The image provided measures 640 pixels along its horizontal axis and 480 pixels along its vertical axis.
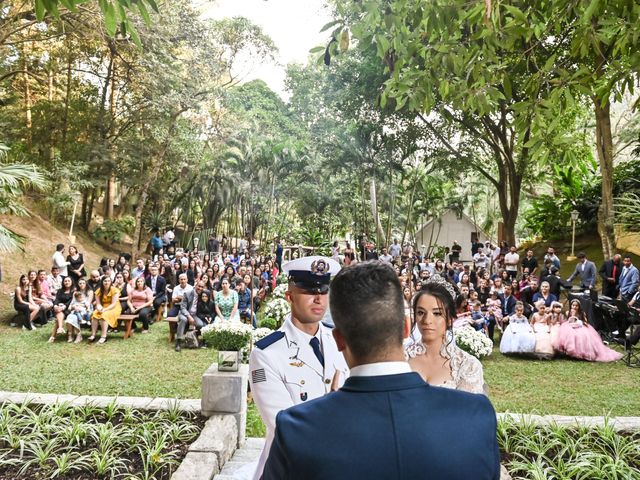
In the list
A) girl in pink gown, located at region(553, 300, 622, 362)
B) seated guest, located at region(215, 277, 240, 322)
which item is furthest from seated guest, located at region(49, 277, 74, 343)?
girl in pink gown, located at region(553, 300, 622, 362)

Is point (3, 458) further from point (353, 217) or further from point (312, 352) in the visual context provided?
point (353, 217)

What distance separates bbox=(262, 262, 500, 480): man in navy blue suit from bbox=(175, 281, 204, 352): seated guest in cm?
944

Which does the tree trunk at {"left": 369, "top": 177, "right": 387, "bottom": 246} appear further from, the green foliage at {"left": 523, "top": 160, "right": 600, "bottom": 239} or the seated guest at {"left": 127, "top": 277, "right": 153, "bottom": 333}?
the seated guest at {"left": 127, "top": 277, "right": 153, "bottom": 333}

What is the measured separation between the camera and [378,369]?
4.42 feet

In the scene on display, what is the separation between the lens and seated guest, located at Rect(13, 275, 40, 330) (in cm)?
1161

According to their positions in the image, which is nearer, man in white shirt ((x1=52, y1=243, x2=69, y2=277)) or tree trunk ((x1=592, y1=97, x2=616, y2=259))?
man in white shirt ((x1=52, y1=243, x2=69, y2=277))

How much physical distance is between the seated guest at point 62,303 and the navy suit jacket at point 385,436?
10770 millimetres

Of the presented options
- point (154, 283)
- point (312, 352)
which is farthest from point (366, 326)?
point (154, 283)

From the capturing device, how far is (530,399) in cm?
762

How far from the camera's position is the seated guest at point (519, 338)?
10.4 m

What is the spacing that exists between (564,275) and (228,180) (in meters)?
16.9

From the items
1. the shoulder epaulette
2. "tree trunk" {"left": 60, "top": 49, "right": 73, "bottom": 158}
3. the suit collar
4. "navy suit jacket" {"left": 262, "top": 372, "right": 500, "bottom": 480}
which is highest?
"tree trunk" {"left": 60, "top": 49, "right": 73, "bottom": 158}

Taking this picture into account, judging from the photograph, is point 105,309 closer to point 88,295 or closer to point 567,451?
point 88,295

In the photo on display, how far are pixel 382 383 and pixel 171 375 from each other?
25.1ft
